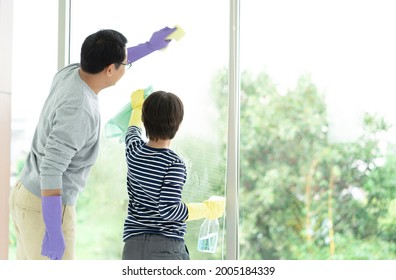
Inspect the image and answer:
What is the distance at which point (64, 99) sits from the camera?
2062mm

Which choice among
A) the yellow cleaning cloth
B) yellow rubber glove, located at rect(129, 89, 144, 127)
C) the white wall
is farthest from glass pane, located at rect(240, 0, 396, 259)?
the white wall

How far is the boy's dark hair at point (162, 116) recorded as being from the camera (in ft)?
6.75

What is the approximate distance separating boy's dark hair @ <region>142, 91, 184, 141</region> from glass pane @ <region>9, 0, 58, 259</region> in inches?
32.2

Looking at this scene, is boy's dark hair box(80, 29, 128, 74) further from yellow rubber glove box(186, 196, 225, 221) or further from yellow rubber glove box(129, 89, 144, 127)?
yellow rubber glove box(186, 196, 225, 221)

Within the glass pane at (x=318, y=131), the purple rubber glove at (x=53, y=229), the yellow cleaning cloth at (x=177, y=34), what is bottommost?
the purple rubber glove at (x=53, y=229)

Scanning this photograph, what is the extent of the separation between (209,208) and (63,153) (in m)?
0.56

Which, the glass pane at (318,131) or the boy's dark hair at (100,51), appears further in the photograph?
the glass pane at (318,131)

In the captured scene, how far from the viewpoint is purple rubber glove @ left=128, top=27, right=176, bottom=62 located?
7.86ft

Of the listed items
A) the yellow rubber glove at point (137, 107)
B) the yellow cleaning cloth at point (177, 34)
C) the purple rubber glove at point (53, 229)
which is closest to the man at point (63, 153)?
the purple rubber glove at point (53, 229)

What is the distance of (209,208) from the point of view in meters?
2.31

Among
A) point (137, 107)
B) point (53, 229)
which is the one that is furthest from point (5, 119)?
point (53, 229)

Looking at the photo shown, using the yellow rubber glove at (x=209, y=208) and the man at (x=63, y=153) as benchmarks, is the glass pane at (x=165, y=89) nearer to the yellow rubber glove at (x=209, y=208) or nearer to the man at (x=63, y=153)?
the yellow rubber glove at (x=209, y=208)

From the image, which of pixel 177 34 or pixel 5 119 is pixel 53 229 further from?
pixel 177 34

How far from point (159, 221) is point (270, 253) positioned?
0.66 meters
